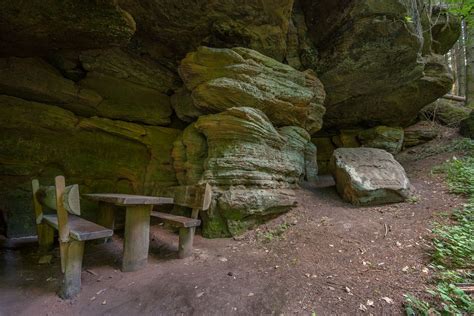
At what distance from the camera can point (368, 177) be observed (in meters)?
5.55

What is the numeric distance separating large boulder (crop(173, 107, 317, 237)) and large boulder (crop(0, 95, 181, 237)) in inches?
54.4

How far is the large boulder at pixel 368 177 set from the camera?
5.27 m

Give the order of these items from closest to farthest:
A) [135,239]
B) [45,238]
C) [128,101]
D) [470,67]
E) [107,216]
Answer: [135,239] → [45,238] → [107,216] → [128,101] → [470,67]

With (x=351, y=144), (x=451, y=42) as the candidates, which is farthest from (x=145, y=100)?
(x=451, y=42)

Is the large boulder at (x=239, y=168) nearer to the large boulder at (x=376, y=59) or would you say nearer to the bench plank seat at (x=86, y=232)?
the bench plank seat at (x=86, y=232)

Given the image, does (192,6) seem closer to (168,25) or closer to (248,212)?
(168,25)

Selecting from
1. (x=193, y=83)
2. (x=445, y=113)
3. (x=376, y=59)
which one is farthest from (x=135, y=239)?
(x=445, y=113)

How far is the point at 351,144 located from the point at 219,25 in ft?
26.1

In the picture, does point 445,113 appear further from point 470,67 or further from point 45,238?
point 45,238

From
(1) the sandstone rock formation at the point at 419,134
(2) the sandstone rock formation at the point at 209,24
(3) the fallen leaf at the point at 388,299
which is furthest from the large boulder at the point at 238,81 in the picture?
(1) the sandstone rock formation at the point at 419,134

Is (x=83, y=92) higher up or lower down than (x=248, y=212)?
higher up

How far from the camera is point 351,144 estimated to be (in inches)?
409

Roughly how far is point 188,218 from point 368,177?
443cm

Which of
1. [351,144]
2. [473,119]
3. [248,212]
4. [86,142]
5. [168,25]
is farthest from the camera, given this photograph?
[351,144]
